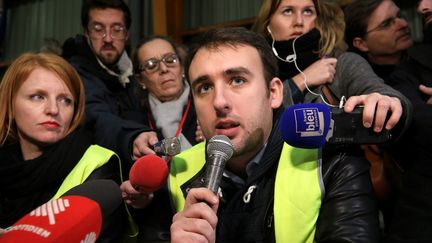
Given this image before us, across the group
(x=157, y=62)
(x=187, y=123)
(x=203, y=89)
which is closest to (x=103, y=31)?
(x=157, y=62)

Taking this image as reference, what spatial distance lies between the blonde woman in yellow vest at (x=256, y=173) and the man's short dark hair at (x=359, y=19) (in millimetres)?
788

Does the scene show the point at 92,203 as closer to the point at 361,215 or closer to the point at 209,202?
the point at 209,202

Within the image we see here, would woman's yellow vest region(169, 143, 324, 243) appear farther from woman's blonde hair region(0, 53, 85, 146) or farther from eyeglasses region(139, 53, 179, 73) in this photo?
eyeglasses region(139, 53, 179, 73)

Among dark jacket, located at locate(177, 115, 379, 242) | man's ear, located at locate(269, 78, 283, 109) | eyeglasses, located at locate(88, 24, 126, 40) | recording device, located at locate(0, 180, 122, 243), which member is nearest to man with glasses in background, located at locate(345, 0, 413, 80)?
man's ear, located at locate(269, 78, 283, 109)

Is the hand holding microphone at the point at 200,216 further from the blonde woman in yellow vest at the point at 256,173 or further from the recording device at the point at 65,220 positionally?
the recording device at the point at 65,220

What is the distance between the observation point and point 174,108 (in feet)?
7.29

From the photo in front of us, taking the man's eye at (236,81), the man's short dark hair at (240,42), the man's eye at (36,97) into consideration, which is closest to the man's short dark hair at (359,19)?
the man's short dark hair at (240,42)

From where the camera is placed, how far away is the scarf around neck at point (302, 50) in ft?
6.24

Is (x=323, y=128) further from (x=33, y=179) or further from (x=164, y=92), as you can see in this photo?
(x=164, y=92)

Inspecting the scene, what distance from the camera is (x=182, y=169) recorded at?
151 centimetres

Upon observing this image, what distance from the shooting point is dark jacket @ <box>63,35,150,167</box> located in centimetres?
181

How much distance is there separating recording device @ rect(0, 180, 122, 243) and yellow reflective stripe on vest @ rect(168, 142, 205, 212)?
0.49m

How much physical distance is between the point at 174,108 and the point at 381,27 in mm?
1041

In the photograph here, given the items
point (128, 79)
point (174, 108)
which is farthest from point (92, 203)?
point (128, 79)
